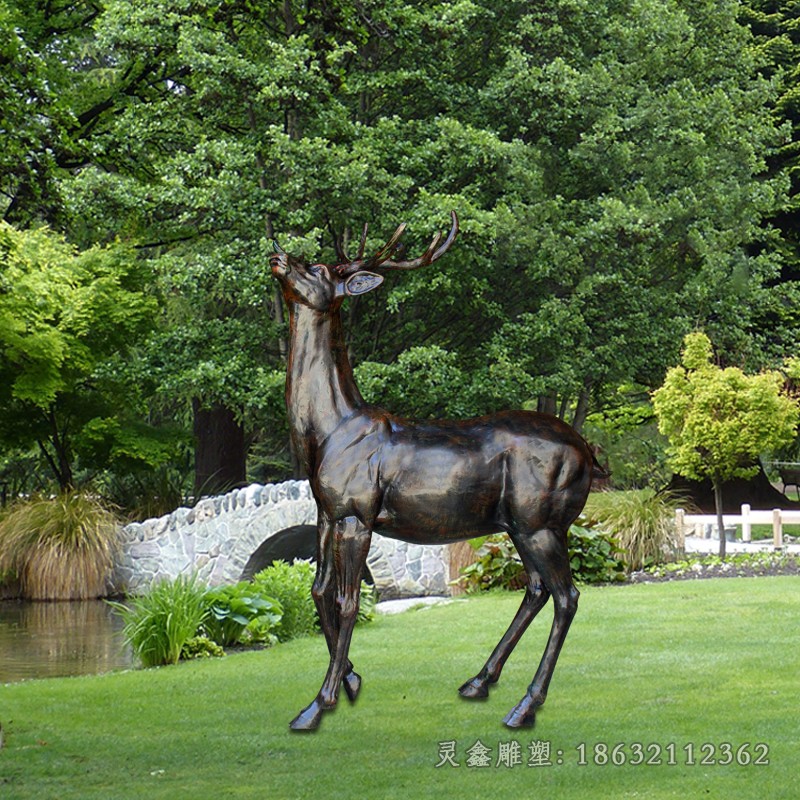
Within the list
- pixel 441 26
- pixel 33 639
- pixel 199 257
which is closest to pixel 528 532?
pixel 33 639

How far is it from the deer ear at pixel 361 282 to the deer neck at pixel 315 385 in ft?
0.55

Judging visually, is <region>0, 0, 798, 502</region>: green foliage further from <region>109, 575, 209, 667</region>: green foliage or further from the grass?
the grass

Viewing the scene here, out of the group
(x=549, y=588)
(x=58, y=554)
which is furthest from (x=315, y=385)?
(x=58, y=554)

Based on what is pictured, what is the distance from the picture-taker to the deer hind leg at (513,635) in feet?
22.0

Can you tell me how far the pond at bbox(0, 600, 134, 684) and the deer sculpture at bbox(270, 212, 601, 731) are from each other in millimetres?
6305

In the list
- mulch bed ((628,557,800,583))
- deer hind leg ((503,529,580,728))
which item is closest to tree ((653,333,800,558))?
mulch bed ((628,557,800,583))

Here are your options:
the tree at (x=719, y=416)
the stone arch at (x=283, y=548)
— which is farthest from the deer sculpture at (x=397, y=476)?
the tree at (x=719, y=416)

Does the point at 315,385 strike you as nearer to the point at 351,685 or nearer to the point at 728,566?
the point at 351,685

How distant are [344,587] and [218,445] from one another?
1911cm

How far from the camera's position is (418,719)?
23.8ft

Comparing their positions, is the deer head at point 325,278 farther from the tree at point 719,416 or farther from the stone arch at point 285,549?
the tree at point 719,416

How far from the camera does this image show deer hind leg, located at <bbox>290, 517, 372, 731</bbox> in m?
6.45

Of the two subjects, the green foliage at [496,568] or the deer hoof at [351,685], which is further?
the green foliage at [496,568]

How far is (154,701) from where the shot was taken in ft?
28.8
